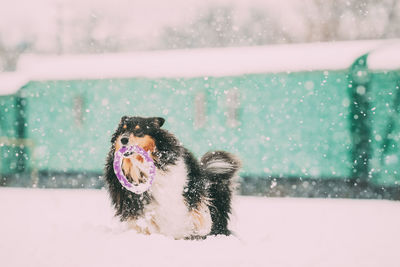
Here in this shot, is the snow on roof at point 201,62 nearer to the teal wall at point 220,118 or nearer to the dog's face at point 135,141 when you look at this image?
the teal wall at point 220,118

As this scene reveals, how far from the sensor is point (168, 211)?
4.18 meters

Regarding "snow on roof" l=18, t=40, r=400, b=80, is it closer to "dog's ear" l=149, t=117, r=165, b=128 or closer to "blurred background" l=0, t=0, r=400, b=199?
"blurred background" l=0, t=0, r=400, b=199

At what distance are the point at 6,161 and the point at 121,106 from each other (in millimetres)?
4146

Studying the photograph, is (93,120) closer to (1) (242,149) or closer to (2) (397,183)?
(1) (242,149)

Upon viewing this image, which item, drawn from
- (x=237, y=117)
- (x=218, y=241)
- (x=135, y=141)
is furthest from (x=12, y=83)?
(x=218, y=241)

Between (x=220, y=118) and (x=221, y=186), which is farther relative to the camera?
(x=220, y=118)

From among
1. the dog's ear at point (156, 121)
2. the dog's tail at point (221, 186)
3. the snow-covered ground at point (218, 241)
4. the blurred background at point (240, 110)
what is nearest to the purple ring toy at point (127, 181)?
the dog's ear at point (156, 121)

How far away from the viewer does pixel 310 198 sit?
376 inches

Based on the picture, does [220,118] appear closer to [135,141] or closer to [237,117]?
[237,117]

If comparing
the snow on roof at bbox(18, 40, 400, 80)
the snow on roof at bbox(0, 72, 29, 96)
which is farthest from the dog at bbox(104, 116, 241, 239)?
the snow on roof at bbox(0, 72, 29, 96)

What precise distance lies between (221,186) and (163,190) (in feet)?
2.51

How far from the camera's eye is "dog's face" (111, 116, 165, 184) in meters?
4.16

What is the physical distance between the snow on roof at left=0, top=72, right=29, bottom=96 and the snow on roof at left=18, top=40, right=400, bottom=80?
9.7 inches

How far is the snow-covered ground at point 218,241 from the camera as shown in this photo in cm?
377
